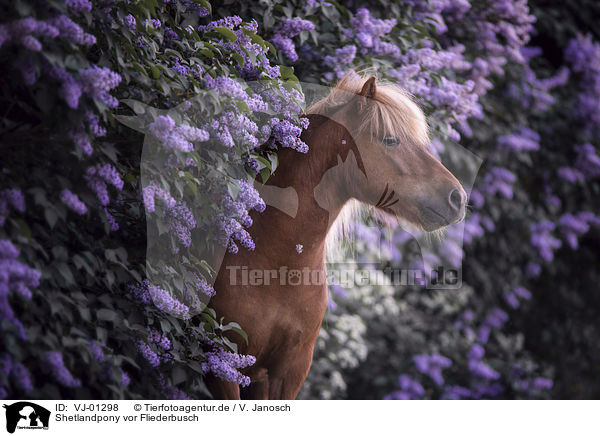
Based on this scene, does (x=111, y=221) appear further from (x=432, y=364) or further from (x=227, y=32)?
(x=432, y=364)

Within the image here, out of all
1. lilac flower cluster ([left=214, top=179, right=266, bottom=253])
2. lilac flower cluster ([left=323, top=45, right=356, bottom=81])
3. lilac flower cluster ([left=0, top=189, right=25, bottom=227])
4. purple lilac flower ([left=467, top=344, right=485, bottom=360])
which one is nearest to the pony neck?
lilac flower cluster ([left=214, top=179, right=266, bottom=253])

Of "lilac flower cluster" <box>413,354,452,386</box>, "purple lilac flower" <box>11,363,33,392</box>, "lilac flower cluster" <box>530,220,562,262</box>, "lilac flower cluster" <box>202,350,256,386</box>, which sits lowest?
"lilac flower cluster" <box>413,354,452,386</box>

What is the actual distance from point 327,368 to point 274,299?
2045 mm

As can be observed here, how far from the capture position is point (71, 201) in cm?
137

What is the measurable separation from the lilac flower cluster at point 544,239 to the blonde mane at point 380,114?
2.66m

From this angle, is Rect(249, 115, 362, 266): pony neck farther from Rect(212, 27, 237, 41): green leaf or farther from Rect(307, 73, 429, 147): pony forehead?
Rect(212, 27, 237, 41): green leaf

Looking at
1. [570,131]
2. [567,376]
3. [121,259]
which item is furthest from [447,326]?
[121,259]

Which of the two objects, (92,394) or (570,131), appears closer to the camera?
(92,394)

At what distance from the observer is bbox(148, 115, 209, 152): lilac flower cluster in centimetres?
145
